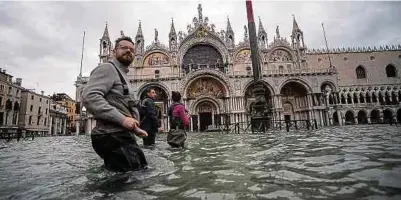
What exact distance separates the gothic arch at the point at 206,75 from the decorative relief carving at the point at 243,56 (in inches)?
186

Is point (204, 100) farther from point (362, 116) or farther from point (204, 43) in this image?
point (362, 116)

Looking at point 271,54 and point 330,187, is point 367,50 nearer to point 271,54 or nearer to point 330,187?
point 271,54

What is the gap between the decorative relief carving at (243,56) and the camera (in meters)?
29.5

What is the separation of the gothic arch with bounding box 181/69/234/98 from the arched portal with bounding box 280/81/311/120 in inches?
304

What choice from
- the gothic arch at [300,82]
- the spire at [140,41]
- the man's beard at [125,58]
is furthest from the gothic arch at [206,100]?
the man's beard at [125,58]

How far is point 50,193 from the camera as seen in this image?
73.0 inches

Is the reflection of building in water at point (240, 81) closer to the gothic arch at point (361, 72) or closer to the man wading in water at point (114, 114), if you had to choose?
the gothic arch at point (361, 72)

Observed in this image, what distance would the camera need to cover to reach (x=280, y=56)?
3017 centimetres

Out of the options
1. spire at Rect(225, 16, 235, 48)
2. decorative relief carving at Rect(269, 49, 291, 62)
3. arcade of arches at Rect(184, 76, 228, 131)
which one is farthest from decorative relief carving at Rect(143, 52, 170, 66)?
decorative relief carving at Rect(269, 49, 291, 62)

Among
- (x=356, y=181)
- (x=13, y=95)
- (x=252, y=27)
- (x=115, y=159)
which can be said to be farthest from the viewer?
(x=13, y=95)

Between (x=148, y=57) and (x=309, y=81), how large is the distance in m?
20.2

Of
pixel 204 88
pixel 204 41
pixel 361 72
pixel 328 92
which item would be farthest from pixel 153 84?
pixel 361 72

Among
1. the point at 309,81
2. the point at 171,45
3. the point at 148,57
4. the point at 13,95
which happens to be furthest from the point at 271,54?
the point at 13,95

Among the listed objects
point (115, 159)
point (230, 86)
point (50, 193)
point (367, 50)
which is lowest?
point (50, 193)
